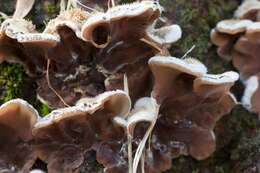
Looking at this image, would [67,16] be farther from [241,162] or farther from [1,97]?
[241,162]

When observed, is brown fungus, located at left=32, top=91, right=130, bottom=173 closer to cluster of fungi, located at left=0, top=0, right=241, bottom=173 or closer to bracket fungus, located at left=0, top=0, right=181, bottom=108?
cluster of fungi, located at left=0, top=0, right=241, bottom=173

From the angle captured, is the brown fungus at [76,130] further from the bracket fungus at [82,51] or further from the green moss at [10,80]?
the green moss at [10,80]

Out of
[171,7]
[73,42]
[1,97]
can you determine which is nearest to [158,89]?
[73,42]

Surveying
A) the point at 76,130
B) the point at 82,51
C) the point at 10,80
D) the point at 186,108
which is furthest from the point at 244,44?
the point at 10,80

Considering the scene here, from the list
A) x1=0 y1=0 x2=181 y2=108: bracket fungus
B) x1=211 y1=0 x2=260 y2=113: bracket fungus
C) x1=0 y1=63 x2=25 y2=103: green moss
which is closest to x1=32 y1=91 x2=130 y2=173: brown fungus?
x1=0 y1=0 x2=181 y2=108: bracket fungus

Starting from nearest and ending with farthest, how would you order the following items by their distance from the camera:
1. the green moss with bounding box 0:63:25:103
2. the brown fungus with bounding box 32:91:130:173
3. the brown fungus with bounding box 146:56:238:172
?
the brown fungus with bounding box 32:91:130:173 < the brown fungus with bounding box 146:56:238:172 < the green moss with bounding box 0:63:25:103
